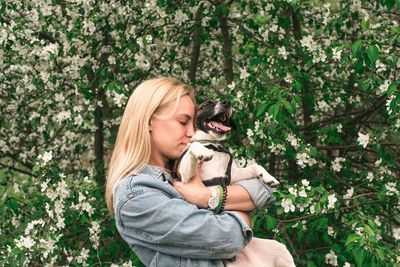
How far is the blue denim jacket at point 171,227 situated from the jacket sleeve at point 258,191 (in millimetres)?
158

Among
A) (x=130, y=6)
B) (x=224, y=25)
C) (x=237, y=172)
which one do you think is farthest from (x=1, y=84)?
(x=237, y=172)

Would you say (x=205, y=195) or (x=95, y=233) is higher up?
(x=205, y=195)

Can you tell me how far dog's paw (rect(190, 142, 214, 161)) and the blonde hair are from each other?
162 mm

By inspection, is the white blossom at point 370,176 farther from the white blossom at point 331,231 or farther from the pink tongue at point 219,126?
the pink tongue at point 219,126

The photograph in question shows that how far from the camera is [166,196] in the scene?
2.31m

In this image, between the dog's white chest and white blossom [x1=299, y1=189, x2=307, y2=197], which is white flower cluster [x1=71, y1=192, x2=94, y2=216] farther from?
Result: the dog's white chest

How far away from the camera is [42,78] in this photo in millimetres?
4961

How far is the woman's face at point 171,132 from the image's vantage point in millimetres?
2484

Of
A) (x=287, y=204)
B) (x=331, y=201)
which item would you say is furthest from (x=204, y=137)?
(x=331, y=201)

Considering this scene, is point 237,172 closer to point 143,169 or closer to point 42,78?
point 143,169

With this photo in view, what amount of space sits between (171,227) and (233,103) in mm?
2118

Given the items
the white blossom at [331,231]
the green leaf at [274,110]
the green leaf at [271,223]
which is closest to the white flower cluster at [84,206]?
the green leaf at [271,223]

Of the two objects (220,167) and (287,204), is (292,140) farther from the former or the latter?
(220,167)

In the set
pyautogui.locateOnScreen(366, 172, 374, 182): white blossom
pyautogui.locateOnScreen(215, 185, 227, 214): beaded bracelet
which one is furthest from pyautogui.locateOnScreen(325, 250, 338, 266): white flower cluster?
pyautogui.locateOnScreen(215, 185, 227, 214): beaded bracelet
